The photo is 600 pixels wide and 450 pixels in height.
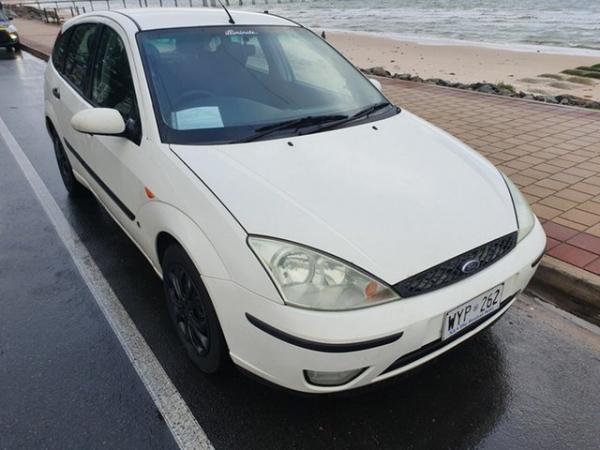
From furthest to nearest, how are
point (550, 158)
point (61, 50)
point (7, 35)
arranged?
point (7, 35)
point (550, 158)
point (61, 50)

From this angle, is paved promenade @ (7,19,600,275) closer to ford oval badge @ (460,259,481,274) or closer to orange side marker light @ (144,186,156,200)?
ford oval badge @ (460,259,481,274)

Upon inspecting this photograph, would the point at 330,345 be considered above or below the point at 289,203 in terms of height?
below

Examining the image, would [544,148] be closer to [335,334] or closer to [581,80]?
[335,334]

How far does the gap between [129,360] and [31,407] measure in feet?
1.58

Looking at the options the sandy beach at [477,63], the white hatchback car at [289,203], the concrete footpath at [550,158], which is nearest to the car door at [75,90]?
the white hatchback car at [289,203]

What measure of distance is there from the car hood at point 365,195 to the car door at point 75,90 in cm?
152

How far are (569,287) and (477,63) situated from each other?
598 inches

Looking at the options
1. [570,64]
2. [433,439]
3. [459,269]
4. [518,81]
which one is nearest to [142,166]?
[459,269]

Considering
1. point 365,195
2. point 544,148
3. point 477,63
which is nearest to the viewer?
point 365,195

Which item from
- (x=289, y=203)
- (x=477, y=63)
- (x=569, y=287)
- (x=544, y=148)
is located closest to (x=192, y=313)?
(x=289, y=203)

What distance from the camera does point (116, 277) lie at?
3.37 metres

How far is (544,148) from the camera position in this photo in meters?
5.31

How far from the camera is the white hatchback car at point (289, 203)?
1.86 meters

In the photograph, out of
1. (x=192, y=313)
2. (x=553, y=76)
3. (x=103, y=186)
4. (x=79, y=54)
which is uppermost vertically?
(x=79, y=54)
